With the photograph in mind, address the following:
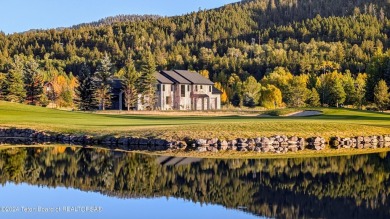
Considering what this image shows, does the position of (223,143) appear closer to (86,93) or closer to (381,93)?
(86,93)

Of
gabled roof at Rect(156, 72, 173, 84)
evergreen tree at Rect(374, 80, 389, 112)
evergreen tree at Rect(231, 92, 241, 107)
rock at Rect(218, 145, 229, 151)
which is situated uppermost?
gabled roof at Rect(156, 72, 173, 84)

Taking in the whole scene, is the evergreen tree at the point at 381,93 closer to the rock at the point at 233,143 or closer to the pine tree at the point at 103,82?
the pine tree at the point at 103,82

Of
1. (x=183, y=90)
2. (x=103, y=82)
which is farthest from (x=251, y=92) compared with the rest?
(x=103, y=82)

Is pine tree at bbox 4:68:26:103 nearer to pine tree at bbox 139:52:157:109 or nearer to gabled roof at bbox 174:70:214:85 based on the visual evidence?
pine tree at bbox 139:52:157:109

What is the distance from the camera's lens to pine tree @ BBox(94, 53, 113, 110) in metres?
87.5

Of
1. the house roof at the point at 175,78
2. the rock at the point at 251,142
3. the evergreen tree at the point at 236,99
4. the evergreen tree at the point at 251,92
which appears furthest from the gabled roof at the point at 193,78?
the rock at the point at 251,142

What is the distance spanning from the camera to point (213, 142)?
40.9m

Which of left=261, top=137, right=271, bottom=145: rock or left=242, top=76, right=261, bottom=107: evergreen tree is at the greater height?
left=242, top=76, right=261, bottom=107: evergreen tree

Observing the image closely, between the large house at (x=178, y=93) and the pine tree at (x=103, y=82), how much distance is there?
571 centimetres

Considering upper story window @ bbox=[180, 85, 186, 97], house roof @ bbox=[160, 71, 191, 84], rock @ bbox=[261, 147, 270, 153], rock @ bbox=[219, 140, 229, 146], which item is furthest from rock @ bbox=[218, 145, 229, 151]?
upper story window @ bbox=[180, 85, 186, 97]

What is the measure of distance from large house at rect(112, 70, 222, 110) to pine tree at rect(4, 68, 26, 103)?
14150mm

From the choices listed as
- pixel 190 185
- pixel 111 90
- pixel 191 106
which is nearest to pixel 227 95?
pixel 191 106

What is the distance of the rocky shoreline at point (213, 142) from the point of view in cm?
3984

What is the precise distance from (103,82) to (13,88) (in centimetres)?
1461
